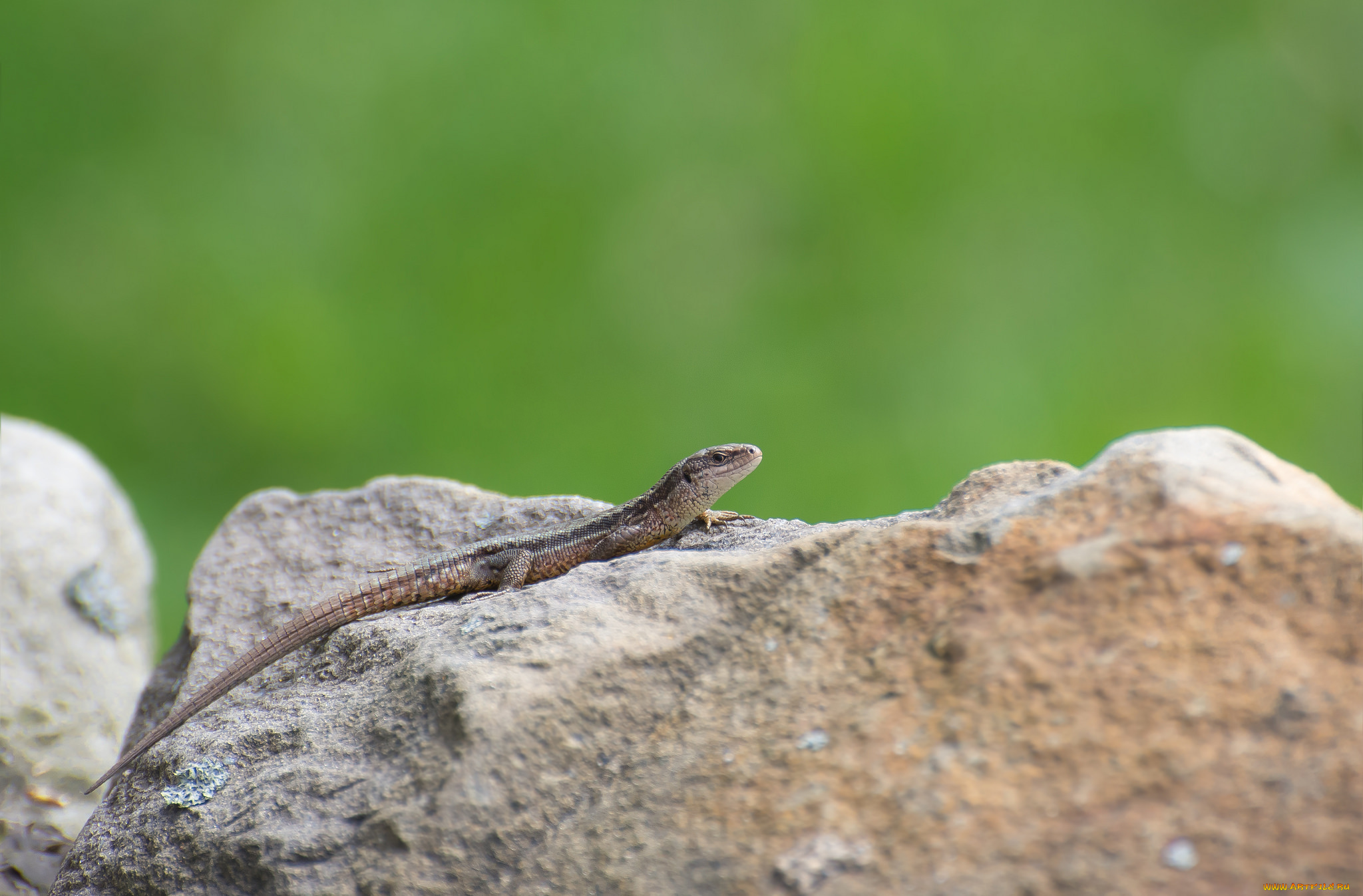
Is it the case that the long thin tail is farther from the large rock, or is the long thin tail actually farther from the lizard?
the large rock

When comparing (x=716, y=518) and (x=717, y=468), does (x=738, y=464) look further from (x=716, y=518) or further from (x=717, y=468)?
(x=716, y=518)

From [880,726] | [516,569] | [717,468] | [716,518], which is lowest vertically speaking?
[880,726]

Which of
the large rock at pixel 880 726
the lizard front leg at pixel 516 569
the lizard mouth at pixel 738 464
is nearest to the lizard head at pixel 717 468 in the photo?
the lizard mouth at pixel 738 464

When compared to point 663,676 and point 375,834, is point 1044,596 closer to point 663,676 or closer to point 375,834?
point 663,676

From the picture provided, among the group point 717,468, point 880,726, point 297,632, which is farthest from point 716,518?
point 880,726

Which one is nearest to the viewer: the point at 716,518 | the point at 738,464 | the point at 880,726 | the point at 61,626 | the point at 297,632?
the point at 880,726

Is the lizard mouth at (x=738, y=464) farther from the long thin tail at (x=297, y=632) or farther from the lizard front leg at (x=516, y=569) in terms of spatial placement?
the long thin tail at (x=297, y=632)

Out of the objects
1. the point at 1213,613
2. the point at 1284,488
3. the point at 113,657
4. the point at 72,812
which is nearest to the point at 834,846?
the point at 1213,613
